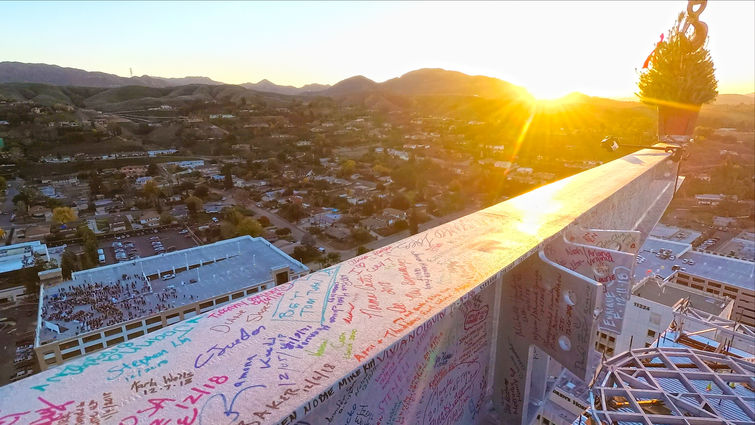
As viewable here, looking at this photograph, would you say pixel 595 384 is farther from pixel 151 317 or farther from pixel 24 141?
pixel 24 141

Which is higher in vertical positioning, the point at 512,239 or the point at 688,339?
the point at 512,239

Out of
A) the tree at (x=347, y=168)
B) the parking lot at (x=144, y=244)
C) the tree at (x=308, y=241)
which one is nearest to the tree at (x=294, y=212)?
the tree at (x=308, y=241)

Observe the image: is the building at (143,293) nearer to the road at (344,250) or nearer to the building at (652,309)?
the road at (344,250)

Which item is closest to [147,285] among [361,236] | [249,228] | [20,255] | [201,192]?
[249,228]

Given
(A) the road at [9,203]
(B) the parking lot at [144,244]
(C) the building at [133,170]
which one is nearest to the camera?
(B) the parking lot at [144,244]

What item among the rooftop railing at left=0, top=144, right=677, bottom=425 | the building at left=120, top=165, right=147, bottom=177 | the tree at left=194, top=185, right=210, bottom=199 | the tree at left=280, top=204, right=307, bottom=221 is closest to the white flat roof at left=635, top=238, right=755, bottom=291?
the rooftop railing at left=0, top=144, right=677, bottom=425

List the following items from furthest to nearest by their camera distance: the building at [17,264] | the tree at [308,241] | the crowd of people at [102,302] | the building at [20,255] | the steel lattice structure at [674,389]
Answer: the tree at [308,241] < the building at [20,255] < the building at [17,264] < the crowd of people at [102,302] < the steel lattice structure at [674,389]

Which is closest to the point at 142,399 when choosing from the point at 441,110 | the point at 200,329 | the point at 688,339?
the point at 200,329

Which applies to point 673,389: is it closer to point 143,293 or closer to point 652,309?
point 652,309
